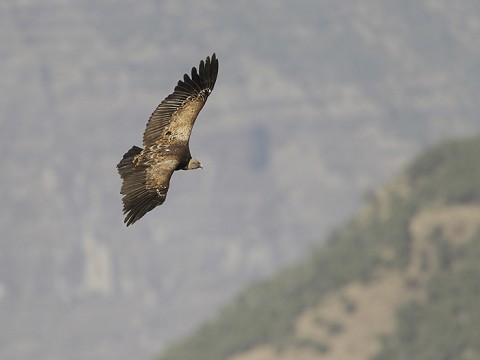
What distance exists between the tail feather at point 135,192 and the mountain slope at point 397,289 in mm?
99542

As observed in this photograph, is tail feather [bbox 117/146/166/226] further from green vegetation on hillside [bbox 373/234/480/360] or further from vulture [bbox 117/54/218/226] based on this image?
green vegetation on hillside [bbox 373/234/480/360]

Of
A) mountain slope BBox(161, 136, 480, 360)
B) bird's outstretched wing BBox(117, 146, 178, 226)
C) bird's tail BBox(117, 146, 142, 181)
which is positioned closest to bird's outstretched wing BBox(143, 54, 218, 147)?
bird's tail BBox(117, 146, 142, 181)

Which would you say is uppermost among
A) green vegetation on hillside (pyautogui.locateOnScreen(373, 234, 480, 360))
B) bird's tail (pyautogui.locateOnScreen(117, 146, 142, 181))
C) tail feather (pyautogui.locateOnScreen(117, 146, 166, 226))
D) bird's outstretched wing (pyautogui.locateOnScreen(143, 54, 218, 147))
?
green vegetation on hillside (pyautogui.locateOnScreen(373, 234, 480, 360))

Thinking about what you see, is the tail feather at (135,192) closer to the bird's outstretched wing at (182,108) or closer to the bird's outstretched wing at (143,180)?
the bird's outstretched wing at (143,180)

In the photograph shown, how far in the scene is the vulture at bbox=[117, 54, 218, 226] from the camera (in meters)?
27.6

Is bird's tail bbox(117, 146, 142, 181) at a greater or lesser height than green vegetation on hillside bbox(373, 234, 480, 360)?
lesser

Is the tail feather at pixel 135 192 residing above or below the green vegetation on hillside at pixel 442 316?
below

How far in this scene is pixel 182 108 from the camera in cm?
3069

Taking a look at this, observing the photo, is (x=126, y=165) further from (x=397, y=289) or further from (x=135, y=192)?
(x=397, y=289)

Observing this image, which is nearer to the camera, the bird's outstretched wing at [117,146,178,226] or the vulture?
the bird's outstretched wing at [117,146,178,226]

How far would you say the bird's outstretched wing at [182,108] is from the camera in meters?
29.7

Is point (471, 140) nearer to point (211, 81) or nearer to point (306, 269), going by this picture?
point (306, 269)

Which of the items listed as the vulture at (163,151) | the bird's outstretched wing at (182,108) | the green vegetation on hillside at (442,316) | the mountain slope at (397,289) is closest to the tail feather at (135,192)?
the vulture at (163,151)

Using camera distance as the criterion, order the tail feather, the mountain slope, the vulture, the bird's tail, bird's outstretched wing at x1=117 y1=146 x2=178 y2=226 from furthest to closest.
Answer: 1. the mountain slope
2. the bird's tail
3. the vulture
4. bird's outstretched wing at x1=117 y1=146 x2=178 y2=226
5. the tail feather
